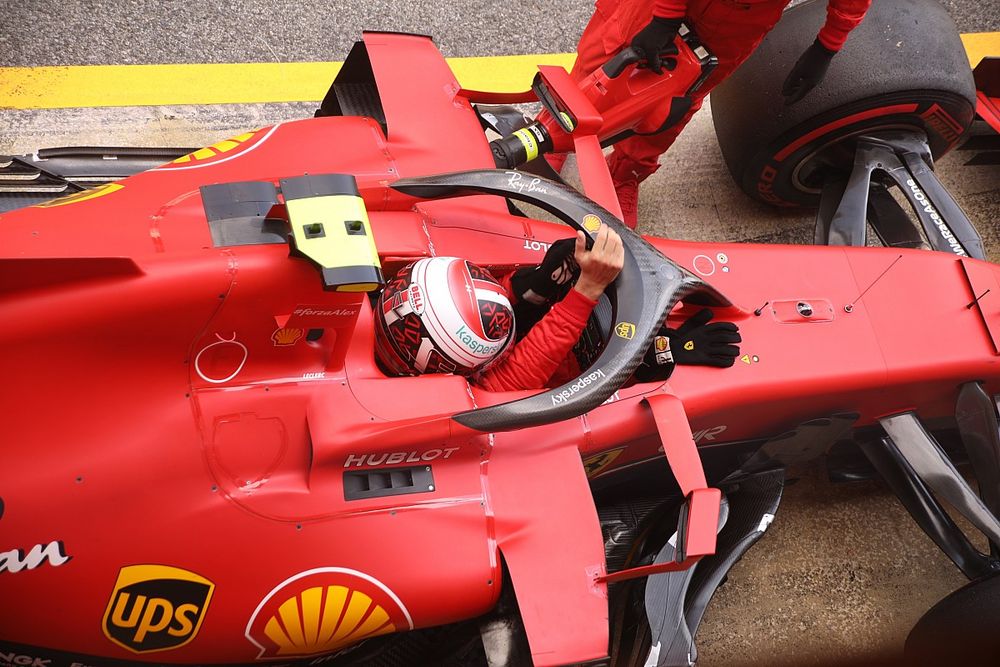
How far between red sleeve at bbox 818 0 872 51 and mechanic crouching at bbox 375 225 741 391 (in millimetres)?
1227

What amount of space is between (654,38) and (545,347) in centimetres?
129

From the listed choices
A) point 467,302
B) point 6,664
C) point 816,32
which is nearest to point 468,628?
point 467,302

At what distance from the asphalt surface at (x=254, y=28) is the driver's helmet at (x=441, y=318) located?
7.77 ft

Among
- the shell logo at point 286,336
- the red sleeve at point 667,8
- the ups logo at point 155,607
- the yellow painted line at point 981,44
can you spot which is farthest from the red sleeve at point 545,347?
the yellow painted line at point 981,44

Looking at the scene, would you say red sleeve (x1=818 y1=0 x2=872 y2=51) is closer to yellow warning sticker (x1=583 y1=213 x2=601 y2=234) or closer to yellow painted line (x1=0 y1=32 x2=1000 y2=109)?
yellow warning sticker (x1=583 y1=213 x2=601 y2=234)

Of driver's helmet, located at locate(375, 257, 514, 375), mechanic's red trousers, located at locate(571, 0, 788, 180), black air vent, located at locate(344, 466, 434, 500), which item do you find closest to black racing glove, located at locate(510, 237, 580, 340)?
driver's helmet, located at locate(375, 257, 514, 375)

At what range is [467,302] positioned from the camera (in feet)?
7.69

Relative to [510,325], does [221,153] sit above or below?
above

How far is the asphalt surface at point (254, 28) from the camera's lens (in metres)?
4.16

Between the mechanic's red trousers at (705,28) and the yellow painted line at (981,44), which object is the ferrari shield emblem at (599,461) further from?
the yellow painted line at (981,44)

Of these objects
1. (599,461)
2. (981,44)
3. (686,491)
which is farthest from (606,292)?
(981,44)

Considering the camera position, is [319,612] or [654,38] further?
[654,38]

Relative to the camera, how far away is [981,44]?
4.76 meters

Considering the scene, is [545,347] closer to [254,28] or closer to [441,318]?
[441,318]
